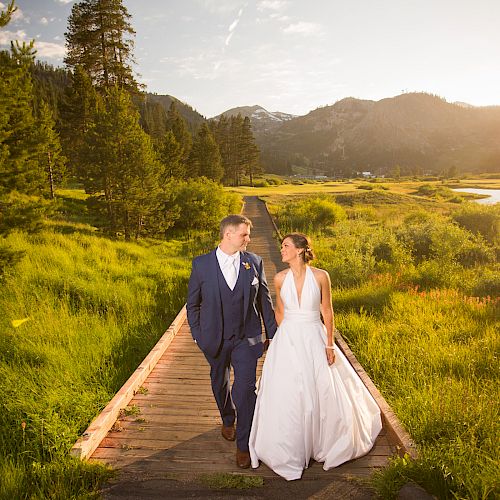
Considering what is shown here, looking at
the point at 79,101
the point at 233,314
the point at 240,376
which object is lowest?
the point at 240,376

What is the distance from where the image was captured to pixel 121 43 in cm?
2756


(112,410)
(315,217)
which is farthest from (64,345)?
(315,217)

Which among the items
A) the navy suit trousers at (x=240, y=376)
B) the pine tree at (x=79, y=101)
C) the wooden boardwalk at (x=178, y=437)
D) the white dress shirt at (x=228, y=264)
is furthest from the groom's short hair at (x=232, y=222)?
the pine tree at (x=79, y=101)

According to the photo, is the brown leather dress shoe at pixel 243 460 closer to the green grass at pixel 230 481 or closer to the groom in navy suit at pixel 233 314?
the groom in navy suit at pixel 233 314

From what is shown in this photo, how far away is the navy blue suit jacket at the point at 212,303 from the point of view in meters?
3.72

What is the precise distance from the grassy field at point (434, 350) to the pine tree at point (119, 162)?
9539 millimetres

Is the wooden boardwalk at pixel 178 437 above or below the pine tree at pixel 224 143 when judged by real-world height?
below

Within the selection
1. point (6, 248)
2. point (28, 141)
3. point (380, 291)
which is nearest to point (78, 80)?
point (28, 141)

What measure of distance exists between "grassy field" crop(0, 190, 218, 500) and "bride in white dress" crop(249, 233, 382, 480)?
1686mm

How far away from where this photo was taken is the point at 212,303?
373cm

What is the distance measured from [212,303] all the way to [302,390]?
125 cm

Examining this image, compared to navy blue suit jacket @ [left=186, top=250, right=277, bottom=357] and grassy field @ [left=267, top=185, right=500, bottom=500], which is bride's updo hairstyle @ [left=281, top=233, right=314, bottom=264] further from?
grassy field @ [left=267, top=185, right=500, bottom=500]

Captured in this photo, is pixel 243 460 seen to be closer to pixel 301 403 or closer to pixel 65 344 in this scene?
pixel 301 403

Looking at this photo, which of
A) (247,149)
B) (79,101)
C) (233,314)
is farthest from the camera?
(247,149)
